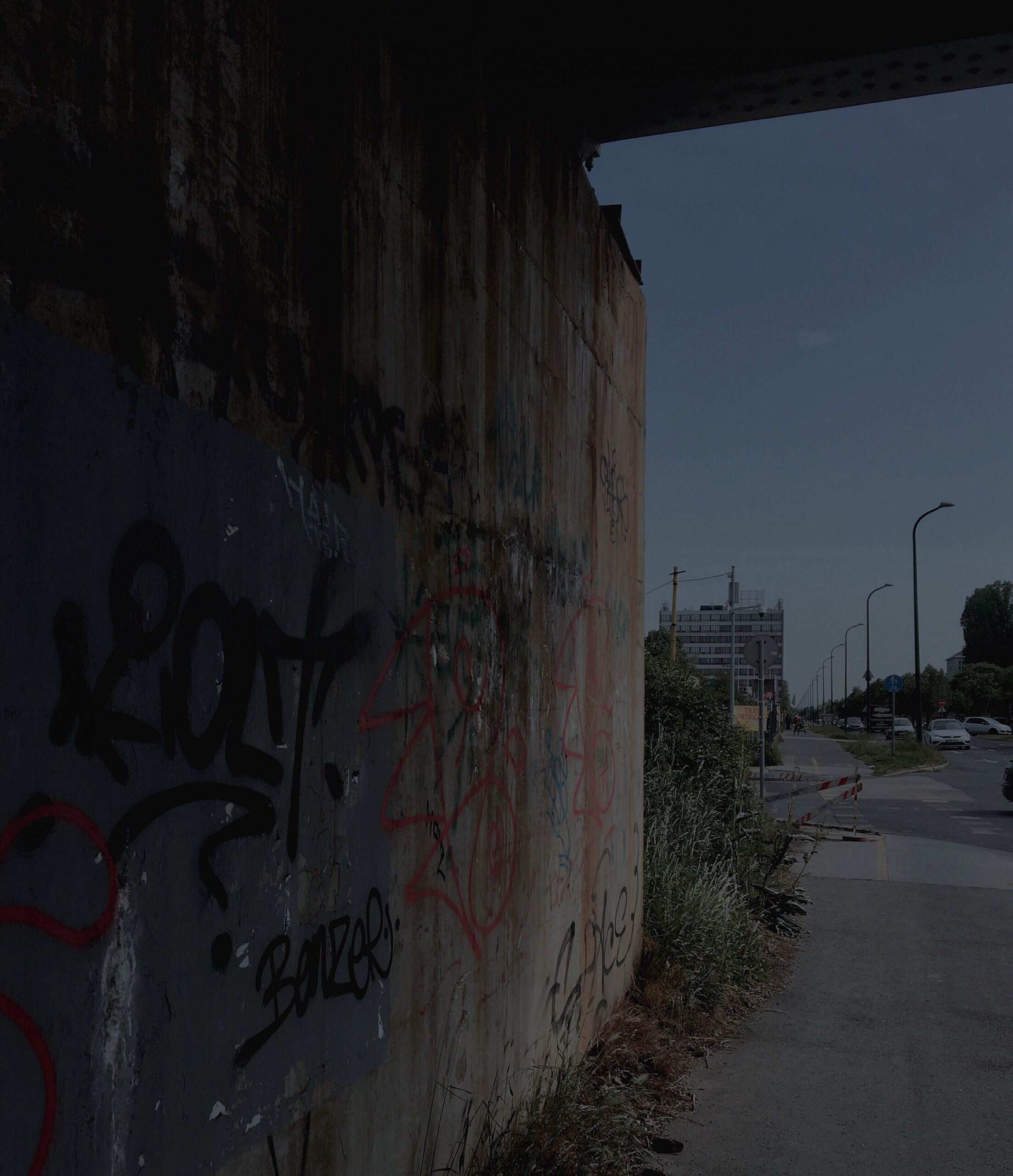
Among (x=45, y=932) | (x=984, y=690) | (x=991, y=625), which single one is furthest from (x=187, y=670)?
(x=991, y=625)

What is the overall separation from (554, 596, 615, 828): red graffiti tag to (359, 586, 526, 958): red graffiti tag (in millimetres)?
890

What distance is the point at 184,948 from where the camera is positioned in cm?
206

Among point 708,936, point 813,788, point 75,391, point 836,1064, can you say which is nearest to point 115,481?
point 75,391

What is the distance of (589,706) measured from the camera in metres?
5.58

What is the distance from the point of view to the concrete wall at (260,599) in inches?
67.4

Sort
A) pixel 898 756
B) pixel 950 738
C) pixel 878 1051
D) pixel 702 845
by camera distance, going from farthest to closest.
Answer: pixel 950 738
pixel 898 756
pixel 702 845
pixel 878 1051

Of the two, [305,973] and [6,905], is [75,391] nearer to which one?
[6,905]

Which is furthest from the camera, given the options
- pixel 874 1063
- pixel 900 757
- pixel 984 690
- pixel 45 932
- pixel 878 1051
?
pixel 984 690

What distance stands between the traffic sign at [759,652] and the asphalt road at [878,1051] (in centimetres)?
357

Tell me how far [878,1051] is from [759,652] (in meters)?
9.12

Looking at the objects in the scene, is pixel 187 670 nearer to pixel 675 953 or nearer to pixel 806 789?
pixel 675 953

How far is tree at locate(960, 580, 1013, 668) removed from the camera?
4707 inches

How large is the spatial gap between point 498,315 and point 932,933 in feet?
24.3

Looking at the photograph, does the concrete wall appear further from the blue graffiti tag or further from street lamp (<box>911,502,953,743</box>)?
street lamp (<box>911,502,953,743</box>)
